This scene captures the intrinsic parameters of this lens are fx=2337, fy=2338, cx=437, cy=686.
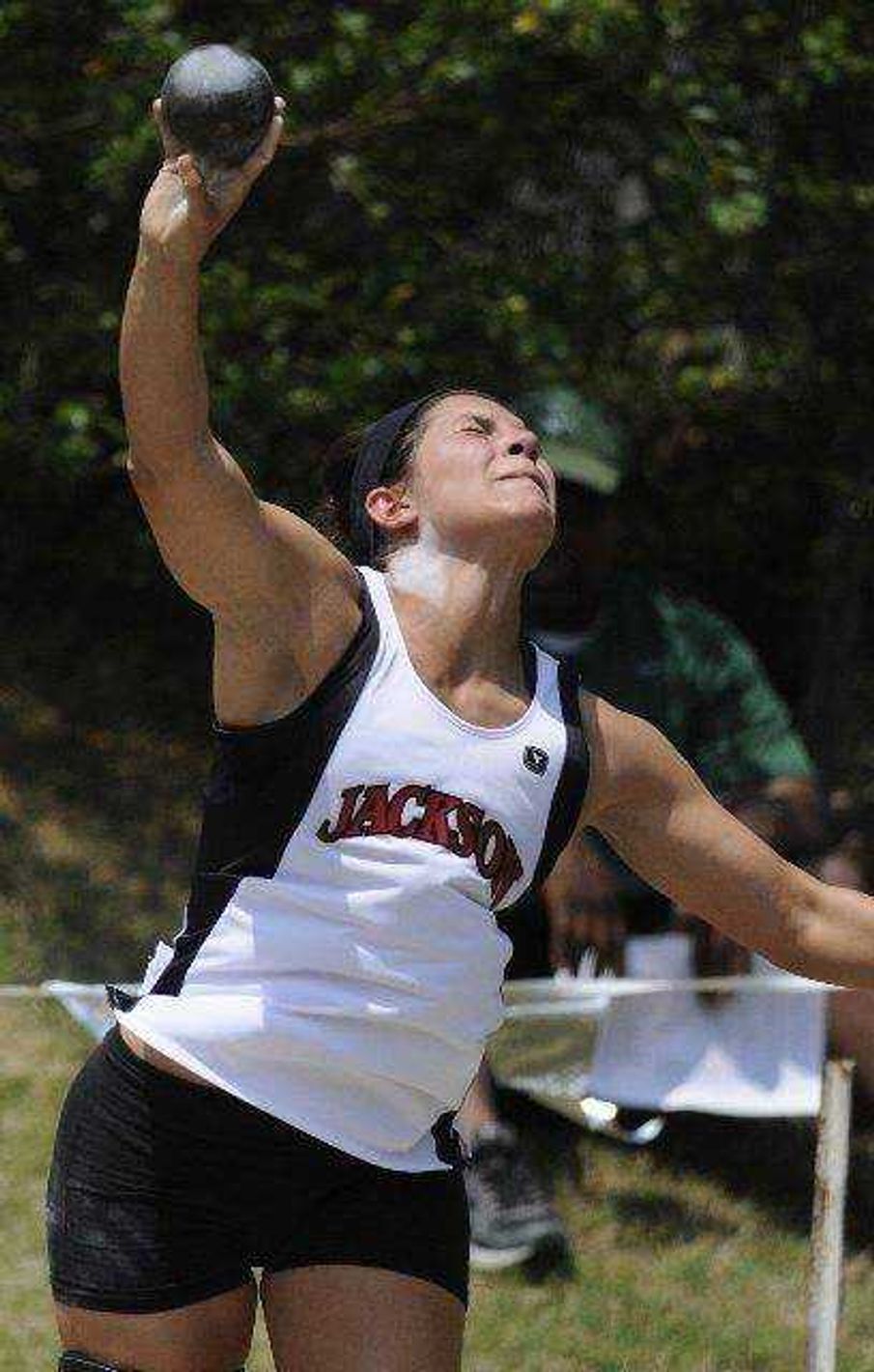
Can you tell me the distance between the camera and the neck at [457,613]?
2982mm

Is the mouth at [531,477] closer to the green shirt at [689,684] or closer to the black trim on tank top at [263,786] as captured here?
the black trim on tank top at [263,786]

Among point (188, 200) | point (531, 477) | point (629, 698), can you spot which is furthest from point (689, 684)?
point (188, 200)

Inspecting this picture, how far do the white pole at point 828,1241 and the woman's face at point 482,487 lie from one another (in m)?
1.36

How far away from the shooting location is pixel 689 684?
5422 millimetres

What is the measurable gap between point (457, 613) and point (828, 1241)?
1.45 meters

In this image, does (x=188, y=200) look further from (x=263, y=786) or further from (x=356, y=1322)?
(x=356, y=1322)

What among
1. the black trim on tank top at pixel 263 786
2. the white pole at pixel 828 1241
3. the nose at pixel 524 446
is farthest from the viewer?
the white pole at pixel 828 1241

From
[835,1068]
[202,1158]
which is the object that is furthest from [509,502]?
[835,1068]

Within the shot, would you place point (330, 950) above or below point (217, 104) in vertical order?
below

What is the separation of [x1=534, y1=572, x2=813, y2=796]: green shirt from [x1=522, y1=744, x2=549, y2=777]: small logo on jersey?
2.37m

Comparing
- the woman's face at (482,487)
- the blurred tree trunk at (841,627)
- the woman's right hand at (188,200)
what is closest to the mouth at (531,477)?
the woman's face at (482,487)

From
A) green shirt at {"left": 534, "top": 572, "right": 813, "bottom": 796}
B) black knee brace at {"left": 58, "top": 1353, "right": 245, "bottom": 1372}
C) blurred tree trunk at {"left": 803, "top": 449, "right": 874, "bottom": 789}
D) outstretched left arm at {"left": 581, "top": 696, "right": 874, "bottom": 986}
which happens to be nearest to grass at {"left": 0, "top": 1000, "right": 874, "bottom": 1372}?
Answer: green shirt at {"left": 534, "top": 572, "right": 813, "bottom": 796}

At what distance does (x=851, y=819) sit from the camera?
5.57m

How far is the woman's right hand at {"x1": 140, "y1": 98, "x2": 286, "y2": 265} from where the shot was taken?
2561 millimetres
